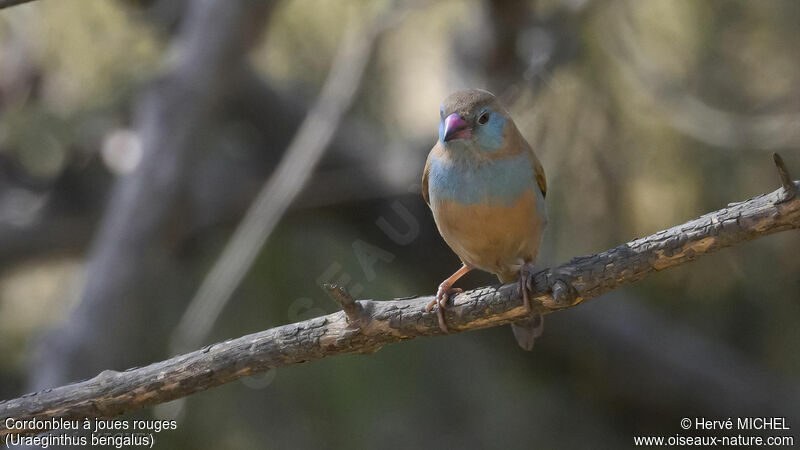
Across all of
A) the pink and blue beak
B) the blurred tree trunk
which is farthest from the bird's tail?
the blurred tree trunk

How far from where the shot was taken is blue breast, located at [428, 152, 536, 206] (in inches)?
117

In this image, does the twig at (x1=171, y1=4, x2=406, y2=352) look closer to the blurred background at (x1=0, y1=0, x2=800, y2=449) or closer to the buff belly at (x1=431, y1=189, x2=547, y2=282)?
the blurred background at (x1=0, y1=0, x2=800, y2=449)

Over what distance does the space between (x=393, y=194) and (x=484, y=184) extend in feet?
9.13

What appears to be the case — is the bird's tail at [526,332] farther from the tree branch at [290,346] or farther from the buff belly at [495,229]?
the tree branch at [290,346]

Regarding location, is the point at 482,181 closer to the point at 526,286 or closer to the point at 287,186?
the point at 526,286

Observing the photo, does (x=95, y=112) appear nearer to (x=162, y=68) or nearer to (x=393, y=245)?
(x=162, y=68)

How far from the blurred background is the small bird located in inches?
59.7

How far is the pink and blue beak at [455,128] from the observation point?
2967 millimetres

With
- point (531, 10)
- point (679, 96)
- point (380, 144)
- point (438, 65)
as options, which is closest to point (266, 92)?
point (380, 144)

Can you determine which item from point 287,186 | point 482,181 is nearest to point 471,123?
point 482,181

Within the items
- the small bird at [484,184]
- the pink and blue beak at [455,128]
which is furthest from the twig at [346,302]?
the pink and blue beak at [455,128]

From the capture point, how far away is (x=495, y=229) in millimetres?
3012

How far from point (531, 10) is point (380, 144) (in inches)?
51.9

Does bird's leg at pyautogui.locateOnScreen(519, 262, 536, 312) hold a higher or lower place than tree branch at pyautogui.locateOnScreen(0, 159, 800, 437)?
higher
